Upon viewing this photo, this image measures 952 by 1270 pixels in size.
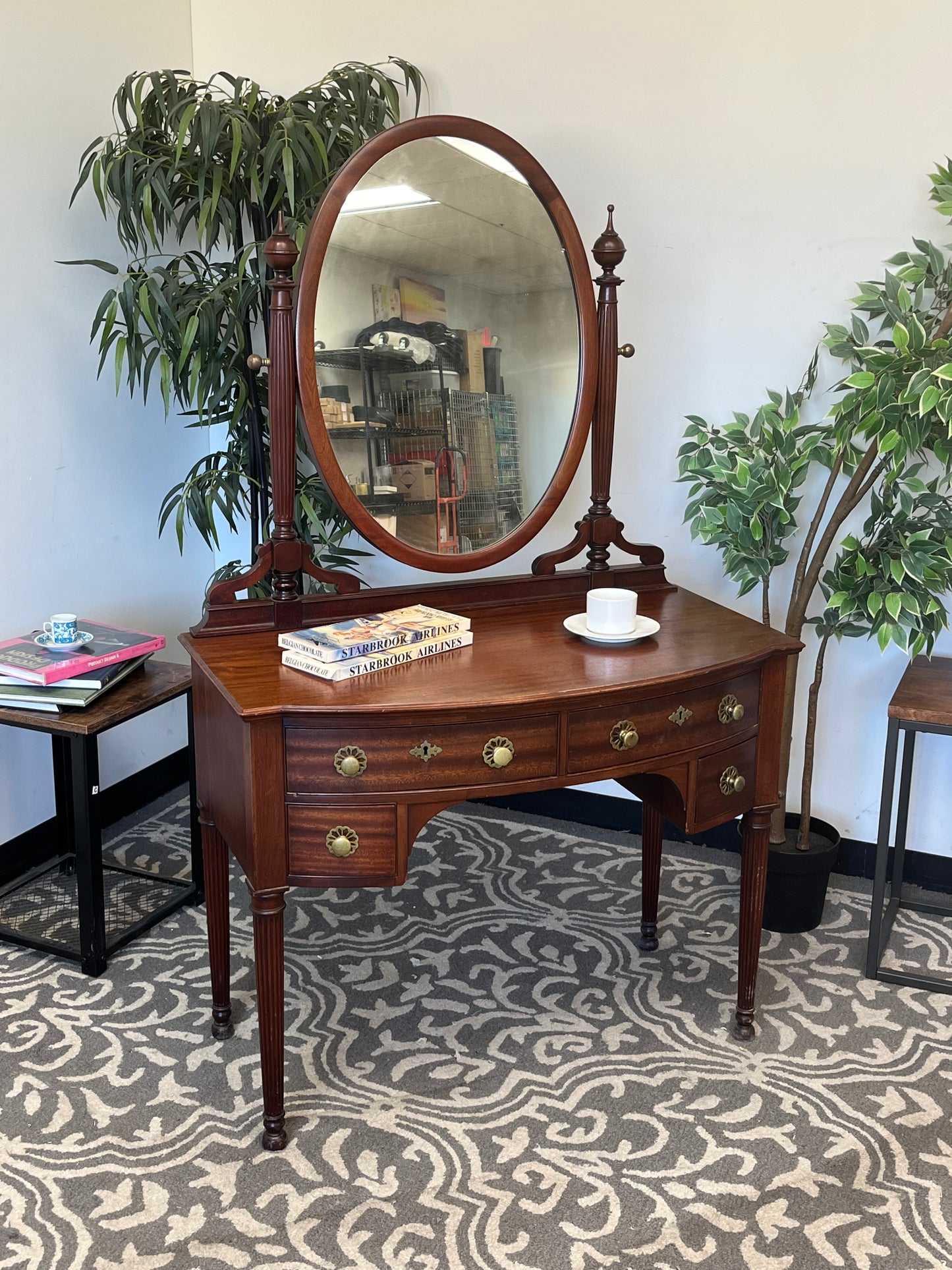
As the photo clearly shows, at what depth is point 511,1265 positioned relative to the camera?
1.46m

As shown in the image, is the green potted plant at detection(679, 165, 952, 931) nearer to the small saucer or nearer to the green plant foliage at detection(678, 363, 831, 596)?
the green plant foliage at detection(678, 363, 831, 596)

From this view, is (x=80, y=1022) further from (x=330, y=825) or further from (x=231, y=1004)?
(x=330, y=825)

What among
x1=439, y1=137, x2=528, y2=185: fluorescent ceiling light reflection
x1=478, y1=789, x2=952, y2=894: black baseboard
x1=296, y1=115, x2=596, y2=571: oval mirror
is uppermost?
x1=439, y1=137, x2=528, y2=185: fluorescent ceiling light reflection

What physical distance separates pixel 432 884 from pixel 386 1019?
0.51 m

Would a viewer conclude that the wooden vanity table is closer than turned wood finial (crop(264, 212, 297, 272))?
Yes

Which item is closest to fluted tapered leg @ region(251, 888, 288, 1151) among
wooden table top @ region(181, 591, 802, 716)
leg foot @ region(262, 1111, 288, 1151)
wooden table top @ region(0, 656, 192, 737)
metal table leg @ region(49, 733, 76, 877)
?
leg foot @ region(262, 1111, 288, 1151)

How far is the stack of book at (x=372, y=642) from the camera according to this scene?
1603mm

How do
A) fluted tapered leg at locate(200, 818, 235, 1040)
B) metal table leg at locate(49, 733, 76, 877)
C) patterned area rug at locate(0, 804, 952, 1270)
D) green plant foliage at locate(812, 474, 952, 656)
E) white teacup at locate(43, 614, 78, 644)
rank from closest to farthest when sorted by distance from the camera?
patterned area rug at locate(0, 804, 952, 1270) → fluted tapered leg at locate(200, 818, 235, 1040) → green plant foliage at locate(812, 474, 952, 656) → white teacup at locate(43, 614, 78, 644) → metal table leg at locate(49, 733, 76, 877)

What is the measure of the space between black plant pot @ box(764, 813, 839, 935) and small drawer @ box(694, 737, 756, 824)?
0.46 metres

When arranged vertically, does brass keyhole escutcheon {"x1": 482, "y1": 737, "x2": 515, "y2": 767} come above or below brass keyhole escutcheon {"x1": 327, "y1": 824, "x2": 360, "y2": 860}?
above

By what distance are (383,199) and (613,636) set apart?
0.82 meters

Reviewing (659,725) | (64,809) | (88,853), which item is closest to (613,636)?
(659,725)

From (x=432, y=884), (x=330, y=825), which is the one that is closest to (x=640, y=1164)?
(x=330, y=825)

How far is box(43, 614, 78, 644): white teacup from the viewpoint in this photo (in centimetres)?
220
